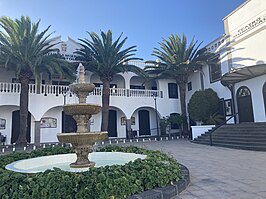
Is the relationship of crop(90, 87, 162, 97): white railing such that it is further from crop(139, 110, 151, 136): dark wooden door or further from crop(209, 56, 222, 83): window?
crop(209, 56, 222, 83): window

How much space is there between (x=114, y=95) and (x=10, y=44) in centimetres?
932

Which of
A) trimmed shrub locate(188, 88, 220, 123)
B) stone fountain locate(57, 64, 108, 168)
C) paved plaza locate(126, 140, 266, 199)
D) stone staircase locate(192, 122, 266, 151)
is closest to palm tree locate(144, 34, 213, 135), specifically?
trimmed shrub locate(188, 88, 220, 123)

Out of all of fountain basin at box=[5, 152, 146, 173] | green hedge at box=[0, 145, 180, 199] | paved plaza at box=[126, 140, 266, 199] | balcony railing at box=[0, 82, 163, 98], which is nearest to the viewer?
green hedge at box=[0, 145, 180, 199]

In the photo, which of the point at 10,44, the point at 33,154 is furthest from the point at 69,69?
the point at 33,154

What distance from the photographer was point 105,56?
1736 centimetres

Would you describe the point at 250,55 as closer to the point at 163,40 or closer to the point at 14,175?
the point at 163,40

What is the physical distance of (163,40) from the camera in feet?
66.5

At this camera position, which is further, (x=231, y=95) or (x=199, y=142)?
(x=231, y=95)

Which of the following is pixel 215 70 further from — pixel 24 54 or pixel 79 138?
pixel 79 138

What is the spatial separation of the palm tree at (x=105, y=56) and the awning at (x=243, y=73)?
762 centimetres

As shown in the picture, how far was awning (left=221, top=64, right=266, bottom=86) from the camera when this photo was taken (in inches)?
528

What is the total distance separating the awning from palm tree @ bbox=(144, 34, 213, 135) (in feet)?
11.4

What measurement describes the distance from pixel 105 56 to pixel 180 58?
24.0 feet

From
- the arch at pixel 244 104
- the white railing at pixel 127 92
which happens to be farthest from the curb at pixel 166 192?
the white railing at pixel 127 92
